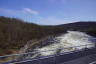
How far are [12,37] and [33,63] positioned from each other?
27.4 m

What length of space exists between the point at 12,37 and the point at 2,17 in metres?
16.1

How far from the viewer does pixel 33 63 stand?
10.8 metres

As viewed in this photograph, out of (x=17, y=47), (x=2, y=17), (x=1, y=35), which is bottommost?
(x=17, y=47)

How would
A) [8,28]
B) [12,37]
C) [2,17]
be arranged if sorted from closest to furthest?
Result: [12,37], [8,28], [2,17]

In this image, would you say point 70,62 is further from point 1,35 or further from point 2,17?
point 2,17

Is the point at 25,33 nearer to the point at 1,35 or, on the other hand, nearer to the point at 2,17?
the point at 1,35

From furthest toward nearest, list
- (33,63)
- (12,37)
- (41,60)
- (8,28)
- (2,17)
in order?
1. (2,17)
2. (8,28)
3. (12,37)
4. (41,60)
5. (33,63)

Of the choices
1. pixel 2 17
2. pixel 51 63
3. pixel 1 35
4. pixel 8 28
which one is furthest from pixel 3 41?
pixel 51 63

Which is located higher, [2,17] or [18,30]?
[2,17]

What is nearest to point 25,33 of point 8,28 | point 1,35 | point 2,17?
point 8,28

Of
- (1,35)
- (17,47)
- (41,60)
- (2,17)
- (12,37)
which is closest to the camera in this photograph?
(41,60)

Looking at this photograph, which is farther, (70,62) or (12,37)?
(12,37)

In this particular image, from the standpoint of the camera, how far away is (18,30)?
41.3m

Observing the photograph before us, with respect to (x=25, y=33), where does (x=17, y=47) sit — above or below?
below
